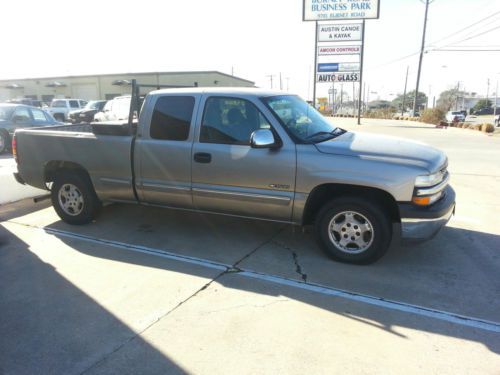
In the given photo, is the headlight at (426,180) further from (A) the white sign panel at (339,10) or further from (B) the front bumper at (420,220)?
(A) the white sign panel at (339,10)

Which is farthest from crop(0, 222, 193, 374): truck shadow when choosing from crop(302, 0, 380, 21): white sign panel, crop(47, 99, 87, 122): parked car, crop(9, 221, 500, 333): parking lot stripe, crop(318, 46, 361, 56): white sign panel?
crop(47, 99, 87, 122): parked car

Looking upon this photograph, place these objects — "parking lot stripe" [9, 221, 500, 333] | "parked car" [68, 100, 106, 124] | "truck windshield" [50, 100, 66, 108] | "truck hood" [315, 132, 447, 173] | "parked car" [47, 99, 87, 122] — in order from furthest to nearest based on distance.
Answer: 1. "truck windshield" [50, 100, 66, 108]
2. "parked car" [47, 99, 87, 122]
3. "parked car" [68, 100, 106, 124]
4. "truck hood" [315, 132, 447, 173]
5. "parking lot stripe" [9, 221, 500, 333]

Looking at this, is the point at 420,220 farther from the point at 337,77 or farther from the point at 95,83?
the point at 95,83

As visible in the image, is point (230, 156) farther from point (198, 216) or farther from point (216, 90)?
point (198, 216)

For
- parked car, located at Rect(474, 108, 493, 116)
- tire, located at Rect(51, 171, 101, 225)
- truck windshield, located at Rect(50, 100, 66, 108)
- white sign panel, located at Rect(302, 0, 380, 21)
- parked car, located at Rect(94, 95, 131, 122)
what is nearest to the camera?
tire, located at Rect(51, 171, 101, 225)

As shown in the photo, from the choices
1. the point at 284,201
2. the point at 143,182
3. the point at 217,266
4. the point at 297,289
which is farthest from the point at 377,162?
the point at 143,182

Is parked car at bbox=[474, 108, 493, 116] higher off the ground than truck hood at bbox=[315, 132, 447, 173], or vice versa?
truck hood at bbox=[315, 132, 447, 173]

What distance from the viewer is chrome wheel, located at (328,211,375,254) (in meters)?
4.33

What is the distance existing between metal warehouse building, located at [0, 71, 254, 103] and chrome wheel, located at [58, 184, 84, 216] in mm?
36216

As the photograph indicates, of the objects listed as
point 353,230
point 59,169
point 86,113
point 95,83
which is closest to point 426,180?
point 353,230

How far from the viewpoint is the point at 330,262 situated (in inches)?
177

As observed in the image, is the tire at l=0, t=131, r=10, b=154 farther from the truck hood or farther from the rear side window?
the truck hood

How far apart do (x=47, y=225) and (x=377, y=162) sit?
464 centimetres

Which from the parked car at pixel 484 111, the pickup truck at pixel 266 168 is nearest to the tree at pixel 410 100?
the parked car at pixel 484 111
